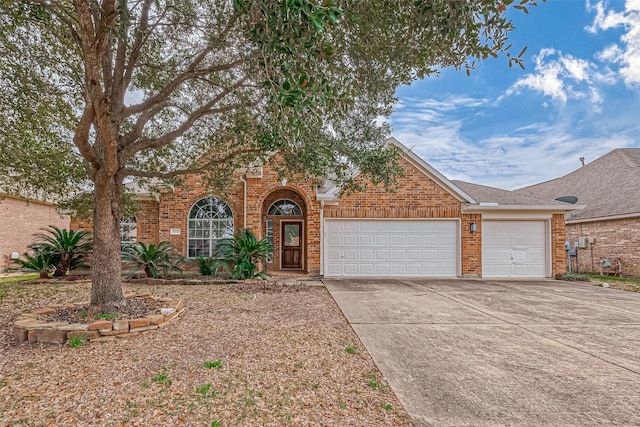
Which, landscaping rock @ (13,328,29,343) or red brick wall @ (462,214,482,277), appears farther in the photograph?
red brick wall @ (462,214,482,277)

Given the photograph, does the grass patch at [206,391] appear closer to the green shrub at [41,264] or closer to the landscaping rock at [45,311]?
the landscaping rock at [45,311]

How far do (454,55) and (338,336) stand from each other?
13.1 ft

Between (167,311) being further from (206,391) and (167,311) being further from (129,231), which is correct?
(129,231)

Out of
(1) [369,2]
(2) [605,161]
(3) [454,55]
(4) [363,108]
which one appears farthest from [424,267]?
(2) [605,161]

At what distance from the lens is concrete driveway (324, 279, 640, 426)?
2.77 meters

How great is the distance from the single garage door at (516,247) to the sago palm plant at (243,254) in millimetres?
7639

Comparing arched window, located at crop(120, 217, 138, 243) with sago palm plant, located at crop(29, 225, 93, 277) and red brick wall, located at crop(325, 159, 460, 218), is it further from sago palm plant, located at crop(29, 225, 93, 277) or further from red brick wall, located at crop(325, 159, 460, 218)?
red brick wall, located at crop(325, 159, 460, 218)

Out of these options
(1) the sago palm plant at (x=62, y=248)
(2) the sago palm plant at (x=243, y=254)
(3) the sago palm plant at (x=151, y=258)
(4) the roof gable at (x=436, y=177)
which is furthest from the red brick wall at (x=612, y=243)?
(1) the sago palm plant at (x=62, y=248)

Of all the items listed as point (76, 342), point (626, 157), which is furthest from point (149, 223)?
point (626, 157)

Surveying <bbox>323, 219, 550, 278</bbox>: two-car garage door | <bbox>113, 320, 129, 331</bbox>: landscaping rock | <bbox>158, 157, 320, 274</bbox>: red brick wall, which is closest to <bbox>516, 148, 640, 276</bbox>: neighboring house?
<bbox>323, 219, 550, 278</bbox>: two-car garage door

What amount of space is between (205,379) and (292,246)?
435 inches

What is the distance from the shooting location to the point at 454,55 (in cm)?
436

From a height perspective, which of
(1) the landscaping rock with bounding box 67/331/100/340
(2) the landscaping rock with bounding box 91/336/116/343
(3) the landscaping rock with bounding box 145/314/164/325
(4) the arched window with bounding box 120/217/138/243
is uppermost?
(4) the arched window with bounding box 120/217/138/243

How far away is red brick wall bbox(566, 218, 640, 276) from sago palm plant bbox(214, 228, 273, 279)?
43.6 ft
